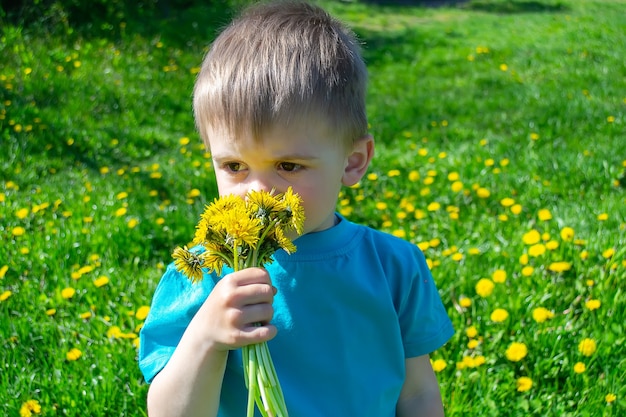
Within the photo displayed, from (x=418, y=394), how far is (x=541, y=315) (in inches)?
28.4

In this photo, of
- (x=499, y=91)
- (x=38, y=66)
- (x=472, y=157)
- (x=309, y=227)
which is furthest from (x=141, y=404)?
(x=499, y=91)

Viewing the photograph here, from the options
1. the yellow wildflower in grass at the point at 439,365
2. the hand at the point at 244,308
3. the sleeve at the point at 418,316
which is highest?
the hand at the point at 244,308

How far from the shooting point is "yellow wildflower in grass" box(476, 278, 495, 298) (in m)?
2.41

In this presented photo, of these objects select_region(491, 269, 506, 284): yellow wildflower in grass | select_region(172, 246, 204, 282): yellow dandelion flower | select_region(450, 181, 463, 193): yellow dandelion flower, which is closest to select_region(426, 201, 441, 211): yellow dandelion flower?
select_region(450, 181, 463, 193): yellow dandelion flower

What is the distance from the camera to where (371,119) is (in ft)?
17.5

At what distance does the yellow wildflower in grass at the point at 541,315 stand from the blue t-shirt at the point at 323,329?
80cm

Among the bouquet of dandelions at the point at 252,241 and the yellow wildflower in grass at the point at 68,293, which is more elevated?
the bouquet of dandelions at the point at 252,241

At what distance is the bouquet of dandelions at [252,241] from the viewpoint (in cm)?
112

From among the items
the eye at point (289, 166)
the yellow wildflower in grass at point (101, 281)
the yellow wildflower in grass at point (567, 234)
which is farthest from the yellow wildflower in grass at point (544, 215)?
the eye at point (289, 166)

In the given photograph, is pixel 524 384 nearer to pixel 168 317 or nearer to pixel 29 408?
pixel 168 317

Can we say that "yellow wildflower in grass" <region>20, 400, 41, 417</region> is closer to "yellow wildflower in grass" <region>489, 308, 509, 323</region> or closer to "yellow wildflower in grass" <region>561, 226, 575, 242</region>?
"yellow wildflower in grass" <region>489, 308, 509, 323</region>

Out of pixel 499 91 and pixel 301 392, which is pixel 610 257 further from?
pixel 499 91

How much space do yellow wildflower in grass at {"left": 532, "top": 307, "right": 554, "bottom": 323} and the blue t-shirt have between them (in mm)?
795

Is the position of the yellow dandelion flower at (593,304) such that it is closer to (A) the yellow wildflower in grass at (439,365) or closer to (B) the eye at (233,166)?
(A) the yellow wildflower in grass at (439,365)
